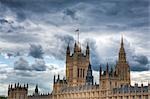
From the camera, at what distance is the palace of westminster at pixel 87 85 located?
436 ft

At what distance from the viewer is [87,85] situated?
153375 mm

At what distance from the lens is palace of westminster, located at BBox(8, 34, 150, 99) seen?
436ft

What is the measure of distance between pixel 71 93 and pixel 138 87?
38.2 m

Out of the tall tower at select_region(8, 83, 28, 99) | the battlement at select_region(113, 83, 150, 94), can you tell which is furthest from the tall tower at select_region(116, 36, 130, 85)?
the tall tower at select_region(8, 83, 28, 99)

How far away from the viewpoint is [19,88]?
181375 millimetres

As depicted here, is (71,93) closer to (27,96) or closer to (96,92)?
(96,92)

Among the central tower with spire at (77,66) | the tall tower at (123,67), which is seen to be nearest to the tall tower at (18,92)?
the central tower with spire at (77,66)

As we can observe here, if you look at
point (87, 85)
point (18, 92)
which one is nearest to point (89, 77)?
point (87, 85)

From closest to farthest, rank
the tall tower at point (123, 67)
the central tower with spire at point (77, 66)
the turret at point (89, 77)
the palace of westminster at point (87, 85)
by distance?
the palace of westminster at point (87, 85)
the tall tower at point (123, 67)
the turret at point (89, 77)
the central tower with spire at point (77, 66)

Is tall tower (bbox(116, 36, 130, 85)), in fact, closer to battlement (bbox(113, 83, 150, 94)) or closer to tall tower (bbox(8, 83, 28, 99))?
battlement (bbox(113, 83, 150, 94))

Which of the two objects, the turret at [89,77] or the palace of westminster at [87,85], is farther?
the turret at [89,77]

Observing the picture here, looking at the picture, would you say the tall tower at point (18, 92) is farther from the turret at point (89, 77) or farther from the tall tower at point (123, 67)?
the tall tower at point (123, 67)

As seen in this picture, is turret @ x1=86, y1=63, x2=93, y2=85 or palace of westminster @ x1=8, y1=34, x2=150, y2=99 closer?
palace of westminster @ x1=8, y1=34, x2=150, y2=99

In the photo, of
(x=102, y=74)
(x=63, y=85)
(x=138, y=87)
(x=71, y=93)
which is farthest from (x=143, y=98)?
(x=63, y=85)
